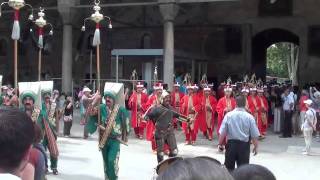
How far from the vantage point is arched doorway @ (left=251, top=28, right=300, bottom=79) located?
1222 inches

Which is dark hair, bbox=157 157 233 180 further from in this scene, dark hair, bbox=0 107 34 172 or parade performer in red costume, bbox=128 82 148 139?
parade performer in red costume, bbox=128 82 148 139

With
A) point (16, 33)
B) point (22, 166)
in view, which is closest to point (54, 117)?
point (16, 33)

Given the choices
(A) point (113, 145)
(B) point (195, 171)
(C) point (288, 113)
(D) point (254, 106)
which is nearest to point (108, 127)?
(A) point (113, 145)

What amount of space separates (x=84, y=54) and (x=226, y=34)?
8.56 metres

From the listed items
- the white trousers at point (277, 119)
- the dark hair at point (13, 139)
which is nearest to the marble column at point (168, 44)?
the white trousers at point (277, 119)

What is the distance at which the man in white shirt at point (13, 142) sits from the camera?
8.71 feet

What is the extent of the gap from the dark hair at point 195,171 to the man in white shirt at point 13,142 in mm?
917

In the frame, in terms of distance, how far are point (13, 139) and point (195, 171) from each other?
1.10m

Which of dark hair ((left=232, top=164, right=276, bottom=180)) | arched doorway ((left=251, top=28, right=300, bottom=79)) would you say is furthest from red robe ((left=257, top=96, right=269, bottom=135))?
dark hair ((left=232, top=164, right=276, bottom=180))

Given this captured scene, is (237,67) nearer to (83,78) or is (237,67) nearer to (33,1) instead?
(83,78)

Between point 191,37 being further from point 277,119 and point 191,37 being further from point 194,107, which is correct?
point 194,107

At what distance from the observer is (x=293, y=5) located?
29.0 m

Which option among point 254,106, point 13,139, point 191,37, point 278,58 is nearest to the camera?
point 13,139

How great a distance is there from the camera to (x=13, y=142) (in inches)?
105
